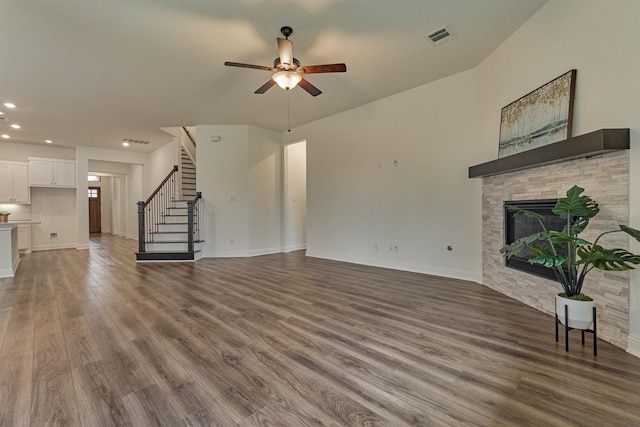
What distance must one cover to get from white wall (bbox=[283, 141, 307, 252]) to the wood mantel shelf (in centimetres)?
484

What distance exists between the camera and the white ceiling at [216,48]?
105 inches

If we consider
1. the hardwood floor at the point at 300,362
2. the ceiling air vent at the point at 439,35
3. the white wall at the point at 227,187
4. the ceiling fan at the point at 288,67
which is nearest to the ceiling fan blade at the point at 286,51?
the ceiling fan at the point at 288,67

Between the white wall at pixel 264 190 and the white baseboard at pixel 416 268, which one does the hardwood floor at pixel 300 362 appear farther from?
the white wall at pixel 264 190

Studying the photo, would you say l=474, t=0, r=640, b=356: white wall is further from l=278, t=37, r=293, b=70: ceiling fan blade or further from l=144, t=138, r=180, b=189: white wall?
l=144, t=138, r=180, b=189: white wall

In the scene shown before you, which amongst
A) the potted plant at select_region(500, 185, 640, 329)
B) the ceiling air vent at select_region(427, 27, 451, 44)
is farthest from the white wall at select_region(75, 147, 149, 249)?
the potted plant at select_region(500, 185, 640, 329)

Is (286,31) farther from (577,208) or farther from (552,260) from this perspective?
(552,260)

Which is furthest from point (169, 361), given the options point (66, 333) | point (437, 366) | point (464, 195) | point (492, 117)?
point (492, 117)

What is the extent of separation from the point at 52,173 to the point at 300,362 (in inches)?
381

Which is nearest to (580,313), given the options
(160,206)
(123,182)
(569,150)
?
(569,150)

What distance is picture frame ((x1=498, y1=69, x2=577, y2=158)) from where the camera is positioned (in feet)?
8.25

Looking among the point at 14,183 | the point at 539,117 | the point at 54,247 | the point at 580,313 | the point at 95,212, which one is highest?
the point at 539,117

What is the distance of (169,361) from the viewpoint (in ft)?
6.34

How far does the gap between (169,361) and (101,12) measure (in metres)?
3.27

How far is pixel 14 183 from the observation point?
7.11 meters
